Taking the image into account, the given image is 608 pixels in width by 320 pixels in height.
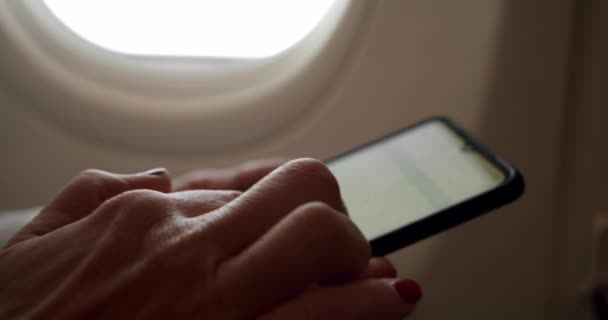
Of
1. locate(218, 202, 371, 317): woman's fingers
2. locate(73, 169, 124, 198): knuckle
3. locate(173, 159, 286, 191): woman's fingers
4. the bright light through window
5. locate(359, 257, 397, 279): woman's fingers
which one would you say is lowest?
locate(359, 257, 397, 279): woman's fingers

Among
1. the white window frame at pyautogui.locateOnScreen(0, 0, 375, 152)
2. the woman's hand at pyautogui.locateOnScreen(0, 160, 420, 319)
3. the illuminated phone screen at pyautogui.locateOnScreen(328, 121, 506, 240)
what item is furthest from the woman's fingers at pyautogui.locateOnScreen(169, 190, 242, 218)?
the white window frame at pyautogui.locateOnScreen(0, 0, 375, 152)

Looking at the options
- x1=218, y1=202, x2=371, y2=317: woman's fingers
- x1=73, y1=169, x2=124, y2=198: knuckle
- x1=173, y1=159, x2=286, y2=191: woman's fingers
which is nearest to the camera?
x1=218, y1=202, x2=371, y2=317: woman's fingers

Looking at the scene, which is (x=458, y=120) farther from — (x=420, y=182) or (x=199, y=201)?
(x=199, y=201)

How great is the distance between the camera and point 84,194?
1.15ft

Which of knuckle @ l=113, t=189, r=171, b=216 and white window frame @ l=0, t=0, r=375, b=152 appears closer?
knuckle @ l=113, t=189, r=171, b=216

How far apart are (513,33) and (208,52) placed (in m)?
0.31

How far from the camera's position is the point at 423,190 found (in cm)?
40

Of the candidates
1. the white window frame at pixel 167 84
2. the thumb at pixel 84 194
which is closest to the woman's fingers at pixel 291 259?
the thumb at pixel 84 194

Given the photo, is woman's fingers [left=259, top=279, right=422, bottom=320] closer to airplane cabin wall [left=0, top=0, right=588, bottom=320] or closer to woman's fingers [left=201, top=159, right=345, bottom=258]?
woman's fingers [left=201, top=159, right=345, bottom=258]

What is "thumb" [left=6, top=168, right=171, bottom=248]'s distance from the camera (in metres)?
0.34

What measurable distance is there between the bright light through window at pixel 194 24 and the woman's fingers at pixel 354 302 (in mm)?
335

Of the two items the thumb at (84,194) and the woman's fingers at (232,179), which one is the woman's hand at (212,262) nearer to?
the thumb at (84,194)

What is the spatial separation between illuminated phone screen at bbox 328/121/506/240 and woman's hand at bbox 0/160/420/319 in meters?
0.08

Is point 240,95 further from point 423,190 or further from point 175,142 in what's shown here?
point 423,190
